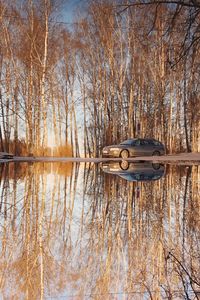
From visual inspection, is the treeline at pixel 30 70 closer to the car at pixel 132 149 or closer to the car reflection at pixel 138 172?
the car at pixel 132 149

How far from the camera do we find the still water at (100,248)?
303 cm

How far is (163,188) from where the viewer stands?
31.0 ft

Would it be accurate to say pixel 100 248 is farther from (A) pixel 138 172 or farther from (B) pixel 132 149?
(B) pixel 132 149

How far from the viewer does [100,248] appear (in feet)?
13.5

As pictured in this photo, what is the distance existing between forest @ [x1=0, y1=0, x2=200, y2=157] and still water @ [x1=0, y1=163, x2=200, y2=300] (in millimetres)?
21986

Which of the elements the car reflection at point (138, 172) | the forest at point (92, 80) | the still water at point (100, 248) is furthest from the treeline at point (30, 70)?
the still water at point (100, 248)

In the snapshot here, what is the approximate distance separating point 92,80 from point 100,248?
3261 cm

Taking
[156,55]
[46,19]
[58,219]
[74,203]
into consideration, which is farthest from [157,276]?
[156,55]

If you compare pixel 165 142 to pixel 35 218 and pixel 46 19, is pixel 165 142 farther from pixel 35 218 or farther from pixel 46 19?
pixel 35 218

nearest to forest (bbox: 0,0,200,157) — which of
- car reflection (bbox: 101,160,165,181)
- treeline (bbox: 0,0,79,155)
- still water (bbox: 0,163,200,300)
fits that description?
treeline (bbox: 0,0,79,155)

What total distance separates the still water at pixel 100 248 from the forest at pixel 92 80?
72.1 ft

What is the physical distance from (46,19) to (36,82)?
5.49 metres

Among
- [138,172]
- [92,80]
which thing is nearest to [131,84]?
[92,80]

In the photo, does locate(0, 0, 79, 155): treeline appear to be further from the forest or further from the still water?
the still water
